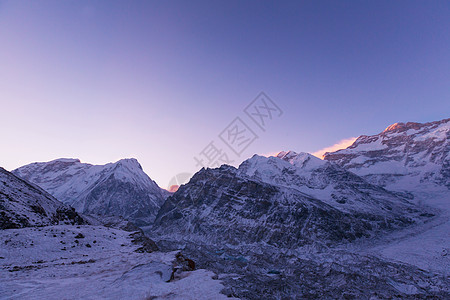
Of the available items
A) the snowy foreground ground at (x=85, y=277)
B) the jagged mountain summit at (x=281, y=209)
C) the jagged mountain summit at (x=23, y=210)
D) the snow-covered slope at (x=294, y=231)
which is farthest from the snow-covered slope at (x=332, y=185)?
the snowy foreground ground at (x=85, y=277)

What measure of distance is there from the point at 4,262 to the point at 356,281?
6045 cm

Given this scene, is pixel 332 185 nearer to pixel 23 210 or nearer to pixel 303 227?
pixel 303 227

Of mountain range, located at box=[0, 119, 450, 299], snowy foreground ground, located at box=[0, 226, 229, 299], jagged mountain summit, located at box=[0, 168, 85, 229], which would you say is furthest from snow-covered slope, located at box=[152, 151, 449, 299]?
jagged mountain summit, located at box=[0, 168, 85, 229]

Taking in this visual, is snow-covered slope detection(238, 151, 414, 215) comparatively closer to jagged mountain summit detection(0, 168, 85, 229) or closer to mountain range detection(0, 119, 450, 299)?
mountain range detection(0, 119, 450, 299)

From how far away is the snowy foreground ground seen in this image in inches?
473

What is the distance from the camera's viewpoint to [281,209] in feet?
376

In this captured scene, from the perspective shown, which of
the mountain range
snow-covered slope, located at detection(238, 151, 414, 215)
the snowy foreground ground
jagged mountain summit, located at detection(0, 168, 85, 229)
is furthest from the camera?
snow-covered slope, located at detection(238, 151, 414, 215)

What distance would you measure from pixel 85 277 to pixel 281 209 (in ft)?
353

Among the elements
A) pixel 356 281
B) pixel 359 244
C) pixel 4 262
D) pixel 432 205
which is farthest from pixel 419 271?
pixel 432 205

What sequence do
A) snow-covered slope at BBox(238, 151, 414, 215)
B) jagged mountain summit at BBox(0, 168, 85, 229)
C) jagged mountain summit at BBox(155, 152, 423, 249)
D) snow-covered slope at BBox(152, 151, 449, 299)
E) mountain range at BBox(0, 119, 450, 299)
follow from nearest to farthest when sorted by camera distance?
jagged mountain summit at BBox(0, 168, 85, 229) → mountain range at BBox(0, 119, 450, 299) → snow-covered slope at BBox(152, 151, 449, 299) → jagged mountain summit at BBox(155, 152, 423, 249) → snow-covered slope at BBox(238, 151, 414, 215)

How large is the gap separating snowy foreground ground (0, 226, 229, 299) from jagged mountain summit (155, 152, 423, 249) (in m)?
86.2

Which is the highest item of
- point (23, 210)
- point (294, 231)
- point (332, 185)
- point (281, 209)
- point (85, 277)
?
point (332, 185)

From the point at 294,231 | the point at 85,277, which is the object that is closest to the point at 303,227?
the point at 294,231

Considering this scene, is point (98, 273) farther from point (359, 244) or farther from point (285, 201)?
point (285, 201)
